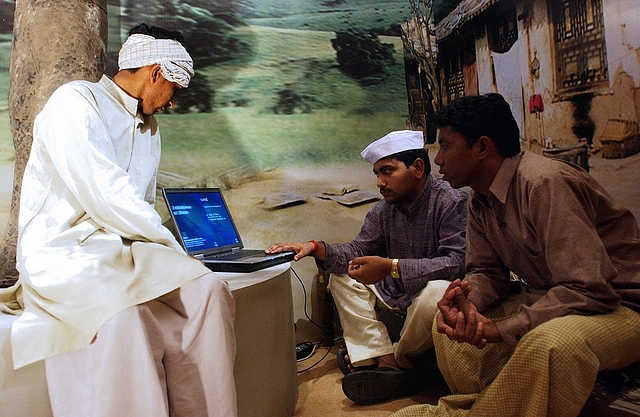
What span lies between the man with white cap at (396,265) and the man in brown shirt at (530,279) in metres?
0.31

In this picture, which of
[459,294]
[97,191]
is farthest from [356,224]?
[97,191]

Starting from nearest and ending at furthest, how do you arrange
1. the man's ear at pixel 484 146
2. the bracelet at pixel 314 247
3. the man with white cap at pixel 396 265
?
the man's ear at pixel 484 146, the man with white cap at pixel 396 265, the bracelet at pixel 314 247

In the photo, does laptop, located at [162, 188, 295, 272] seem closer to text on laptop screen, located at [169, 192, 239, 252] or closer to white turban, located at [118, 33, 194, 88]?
text on laptop screen, located at [169, 192, 239, 252]

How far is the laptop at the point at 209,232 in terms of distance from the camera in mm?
2443

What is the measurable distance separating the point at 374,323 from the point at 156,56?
1665 mm

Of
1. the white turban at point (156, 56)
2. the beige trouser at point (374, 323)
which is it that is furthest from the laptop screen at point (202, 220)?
the white turban at point (156, 56)

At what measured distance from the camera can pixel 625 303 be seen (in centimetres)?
186

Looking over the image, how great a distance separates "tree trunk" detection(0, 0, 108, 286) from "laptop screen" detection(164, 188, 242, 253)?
0.70 meters

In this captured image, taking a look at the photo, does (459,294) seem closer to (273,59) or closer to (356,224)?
(356,224)

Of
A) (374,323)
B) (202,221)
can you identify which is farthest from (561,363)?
(202,221)

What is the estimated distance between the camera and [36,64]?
254cm

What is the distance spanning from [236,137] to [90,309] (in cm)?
229

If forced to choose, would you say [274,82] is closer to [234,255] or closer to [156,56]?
[234,255]

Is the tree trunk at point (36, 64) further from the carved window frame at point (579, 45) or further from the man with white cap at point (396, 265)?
the carved window frame at point (579, 45)
